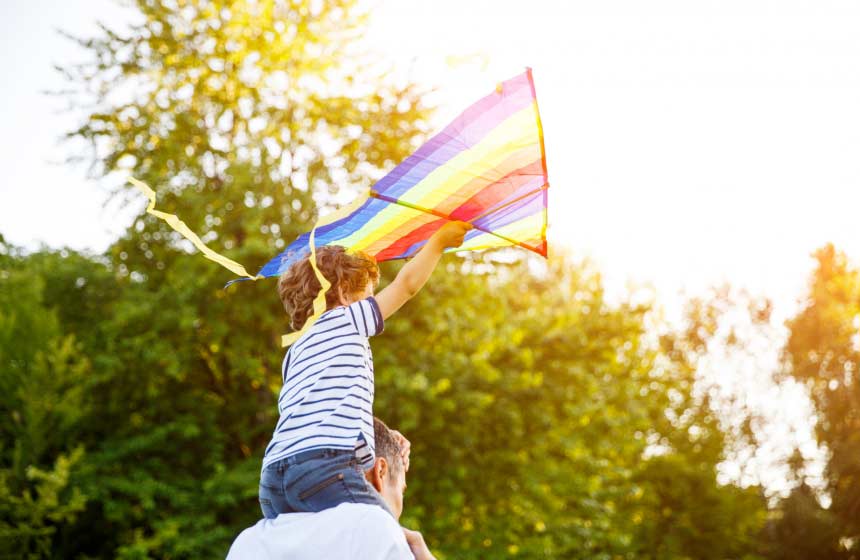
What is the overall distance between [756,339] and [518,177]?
32654mm

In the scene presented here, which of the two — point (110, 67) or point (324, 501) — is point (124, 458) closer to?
point (110, 67)

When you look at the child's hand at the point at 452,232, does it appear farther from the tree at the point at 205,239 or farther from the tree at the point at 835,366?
the tree at the point at 835,366

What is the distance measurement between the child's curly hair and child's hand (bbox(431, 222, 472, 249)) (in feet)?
1.04

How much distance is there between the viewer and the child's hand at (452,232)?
3330 mm

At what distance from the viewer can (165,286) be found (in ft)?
43.5

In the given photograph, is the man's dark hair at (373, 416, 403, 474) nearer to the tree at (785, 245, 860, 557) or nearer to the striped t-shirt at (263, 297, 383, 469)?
the striped t-shirt at (263, 297, 383, 469)

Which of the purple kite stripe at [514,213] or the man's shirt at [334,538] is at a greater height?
the purple kite stripe at [514,213]

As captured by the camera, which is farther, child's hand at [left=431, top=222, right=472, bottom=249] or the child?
child's hand at [left=431, top=222, right=472, bottom=249]

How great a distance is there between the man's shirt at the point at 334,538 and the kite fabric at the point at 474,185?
97cm

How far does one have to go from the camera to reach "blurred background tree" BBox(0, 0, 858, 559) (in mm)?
12711

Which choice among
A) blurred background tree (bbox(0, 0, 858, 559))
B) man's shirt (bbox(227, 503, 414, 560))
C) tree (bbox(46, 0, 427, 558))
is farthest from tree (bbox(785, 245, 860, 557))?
man's shirt (bbox(227, 503, 414, 560))

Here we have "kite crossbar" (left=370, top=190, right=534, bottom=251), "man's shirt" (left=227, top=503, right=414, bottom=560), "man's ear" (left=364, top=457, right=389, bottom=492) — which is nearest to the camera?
"man's shirt" (left=227, top=503, right=414, bottom=560)

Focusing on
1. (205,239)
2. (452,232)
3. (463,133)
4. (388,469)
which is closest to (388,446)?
(388,469)

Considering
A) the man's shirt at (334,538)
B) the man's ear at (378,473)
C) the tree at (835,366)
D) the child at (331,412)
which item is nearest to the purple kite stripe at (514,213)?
the child at (331,412)
